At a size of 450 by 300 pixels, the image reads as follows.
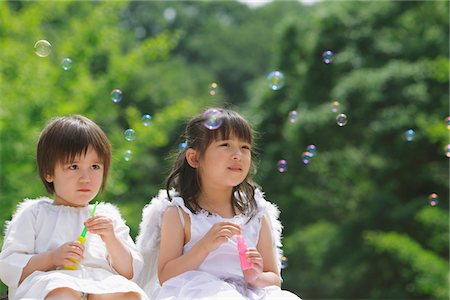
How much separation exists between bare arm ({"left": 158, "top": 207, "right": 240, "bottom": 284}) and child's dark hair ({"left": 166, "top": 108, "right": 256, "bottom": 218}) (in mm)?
98

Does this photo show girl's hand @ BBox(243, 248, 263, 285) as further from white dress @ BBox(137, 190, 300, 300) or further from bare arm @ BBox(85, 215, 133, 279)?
bare arm @ BBox(85, 215, 133, 279)

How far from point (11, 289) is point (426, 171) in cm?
822

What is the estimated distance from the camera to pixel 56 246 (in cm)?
254

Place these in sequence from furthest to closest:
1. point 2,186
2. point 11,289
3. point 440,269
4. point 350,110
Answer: point 350,110, point 440,269, point 2,186, point 11,289

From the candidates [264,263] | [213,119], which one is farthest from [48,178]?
[264,263]

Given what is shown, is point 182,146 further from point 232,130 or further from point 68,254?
point 68,254

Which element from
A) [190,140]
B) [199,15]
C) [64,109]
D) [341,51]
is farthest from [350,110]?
[199,15]

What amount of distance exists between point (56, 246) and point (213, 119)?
0.71 meters

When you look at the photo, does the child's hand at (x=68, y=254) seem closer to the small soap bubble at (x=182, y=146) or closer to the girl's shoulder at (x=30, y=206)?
the girl's shoulder at (x=30, y=206)

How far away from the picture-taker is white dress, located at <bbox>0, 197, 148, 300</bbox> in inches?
91.5

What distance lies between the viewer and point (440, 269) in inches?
339

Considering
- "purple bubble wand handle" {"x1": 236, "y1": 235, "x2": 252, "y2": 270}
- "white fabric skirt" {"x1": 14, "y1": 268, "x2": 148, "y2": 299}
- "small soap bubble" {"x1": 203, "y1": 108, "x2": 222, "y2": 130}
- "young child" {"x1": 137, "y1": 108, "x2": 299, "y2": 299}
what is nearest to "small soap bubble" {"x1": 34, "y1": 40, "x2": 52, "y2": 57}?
"young child" {"x1": 137, "y1": 108, "x2": 299, "y2": 299}

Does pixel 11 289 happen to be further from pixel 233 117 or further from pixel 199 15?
pixel 199 15

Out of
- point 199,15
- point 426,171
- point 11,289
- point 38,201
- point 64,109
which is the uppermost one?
point 199,15
